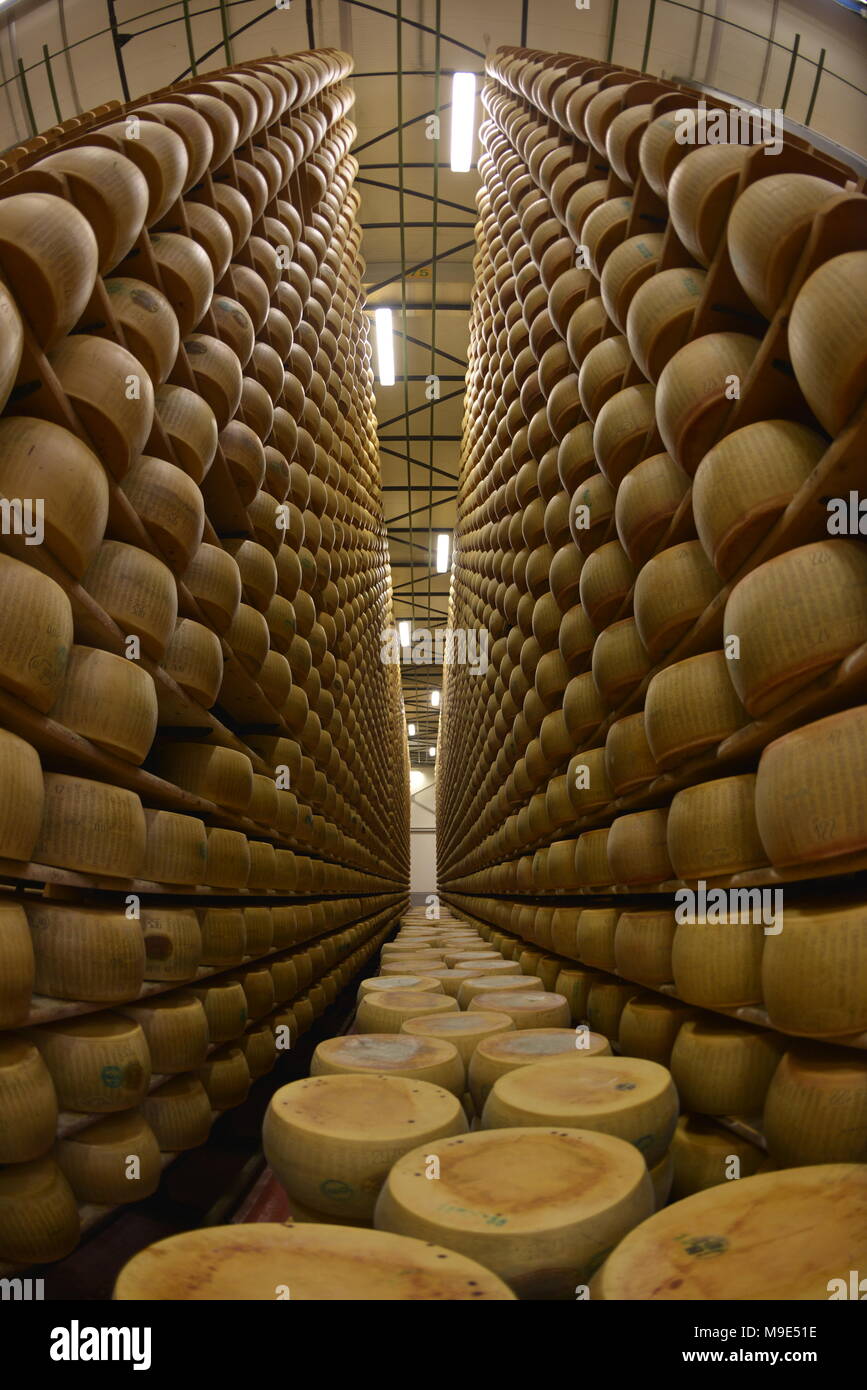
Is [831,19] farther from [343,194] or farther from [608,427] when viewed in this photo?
[608,427]

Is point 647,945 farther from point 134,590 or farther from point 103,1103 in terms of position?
point 134,590

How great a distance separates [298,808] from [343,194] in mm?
4577

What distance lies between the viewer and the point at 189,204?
267cm

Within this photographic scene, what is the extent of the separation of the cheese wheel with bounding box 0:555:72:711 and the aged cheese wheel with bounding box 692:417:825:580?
1.37 m

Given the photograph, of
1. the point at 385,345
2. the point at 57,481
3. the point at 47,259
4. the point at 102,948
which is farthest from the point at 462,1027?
the point at 385,345

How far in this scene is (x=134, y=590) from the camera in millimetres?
1973

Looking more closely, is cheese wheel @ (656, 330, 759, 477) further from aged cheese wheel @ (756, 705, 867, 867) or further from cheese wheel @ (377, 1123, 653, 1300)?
cheese wheel @ (377, 1123, 653, 1300)

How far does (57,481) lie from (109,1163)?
1.48m

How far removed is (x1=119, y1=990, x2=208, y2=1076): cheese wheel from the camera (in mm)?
2008

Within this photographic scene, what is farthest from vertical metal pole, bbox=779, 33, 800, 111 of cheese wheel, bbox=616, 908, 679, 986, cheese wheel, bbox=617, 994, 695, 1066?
cheese wheel, bbox=617, 994, 695, 1066

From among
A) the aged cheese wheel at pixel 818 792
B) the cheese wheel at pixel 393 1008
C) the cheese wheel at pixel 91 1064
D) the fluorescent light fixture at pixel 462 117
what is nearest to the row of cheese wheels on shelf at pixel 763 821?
the aged cheese wheel at pixel 818 792

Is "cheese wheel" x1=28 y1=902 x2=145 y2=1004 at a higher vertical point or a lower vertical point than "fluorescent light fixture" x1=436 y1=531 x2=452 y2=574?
lower

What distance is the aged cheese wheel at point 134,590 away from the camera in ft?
6.37
